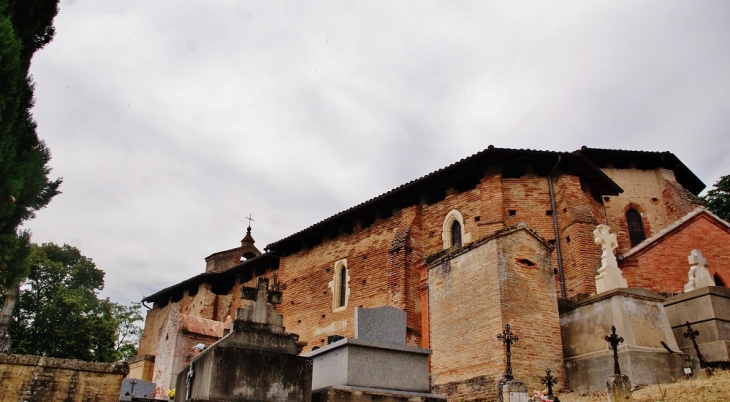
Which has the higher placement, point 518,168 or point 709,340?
point 518,168

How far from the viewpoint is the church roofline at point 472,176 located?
1850cm

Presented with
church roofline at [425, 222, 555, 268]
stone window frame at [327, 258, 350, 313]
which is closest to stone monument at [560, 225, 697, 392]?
church roofline at [425, 222, 555, 268]

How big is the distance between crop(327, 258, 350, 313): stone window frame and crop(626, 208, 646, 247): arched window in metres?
11.4

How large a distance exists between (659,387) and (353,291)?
13407 mm

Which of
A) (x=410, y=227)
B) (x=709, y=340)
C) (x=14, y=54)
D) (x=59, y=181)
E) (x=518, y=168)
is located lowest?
(x=709, y=340)

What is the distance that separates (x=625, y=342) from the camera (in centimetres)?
1065

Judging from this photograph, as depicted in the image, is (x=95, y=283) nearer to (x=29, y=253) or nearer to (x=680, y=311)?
(x=29, y=253)

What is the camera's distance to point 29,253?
8594 millimetres

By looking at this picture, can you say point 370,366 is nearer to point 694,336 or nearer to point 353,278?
point 694,336

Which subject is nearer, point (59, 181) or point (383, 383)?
point (383, 383)

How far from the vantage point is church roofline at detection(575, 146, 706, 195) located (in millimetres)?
23844

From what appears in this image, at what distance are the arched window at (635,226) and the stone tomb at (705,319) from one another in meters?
11.8

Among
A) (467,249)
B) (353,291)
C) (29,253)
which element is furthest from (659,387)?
(353,291)

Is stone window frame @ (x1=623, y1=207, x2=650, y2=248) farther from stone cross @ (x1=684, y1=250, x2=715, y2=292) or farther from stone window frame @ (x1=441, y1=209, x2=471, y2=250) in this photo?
stone cross @ (x1=684, y1=250, x2=715, y2=292)
